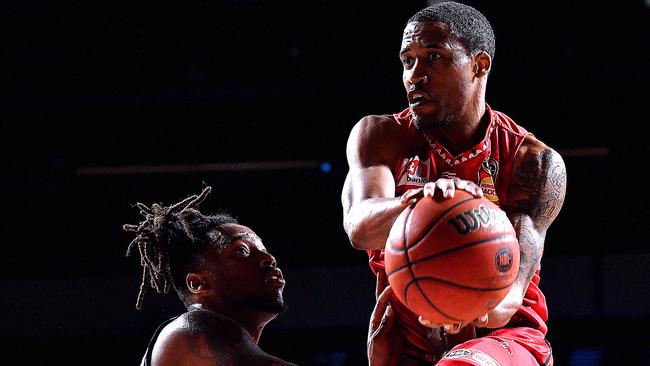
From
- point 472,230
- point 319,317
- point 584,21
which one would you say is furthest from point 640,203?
point 472,230

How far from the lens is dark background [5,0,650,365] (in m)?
5.66

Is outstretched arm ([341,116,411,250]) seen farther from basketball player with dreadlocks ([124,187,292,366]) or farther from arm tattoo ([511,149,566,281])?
basketball player with dreadlocks ([124,187,292,366])

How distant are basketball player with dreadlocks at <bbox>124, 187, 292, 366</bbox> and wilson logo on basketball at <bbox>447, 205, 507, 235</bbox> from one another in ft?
4.10

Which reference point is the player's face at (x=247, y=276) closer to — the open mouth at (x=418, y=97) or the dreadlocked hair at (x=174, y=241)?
the dreadlocked hair at (x=174, y=241)

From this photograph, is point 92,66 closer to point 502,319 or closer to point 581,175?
point 581,175

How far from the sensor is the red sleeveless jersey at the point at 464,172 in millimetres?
2941

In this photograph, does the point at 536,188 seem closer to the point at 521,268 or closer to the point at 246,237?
the point at 521,268

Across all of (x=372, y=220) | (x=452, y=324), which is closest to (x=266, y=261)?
(x=372, y=220)

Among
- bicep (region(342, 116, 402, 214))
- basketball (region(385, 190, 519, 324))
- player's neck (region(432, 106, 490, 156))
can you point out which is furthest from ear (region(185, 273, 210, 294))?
basketball (region(385, 190, 519, 324))

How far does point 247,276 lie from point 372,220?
1131mm

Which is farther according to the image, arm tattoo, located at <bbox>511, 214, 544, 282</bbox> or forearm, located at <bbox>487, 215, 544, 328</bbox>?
arm tattoo, located at <bbox>511, 214, 544, 282</bbox>

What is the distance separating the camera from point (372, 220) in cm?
261

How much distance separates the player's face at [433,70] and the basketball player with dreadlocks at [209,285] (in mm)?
1059

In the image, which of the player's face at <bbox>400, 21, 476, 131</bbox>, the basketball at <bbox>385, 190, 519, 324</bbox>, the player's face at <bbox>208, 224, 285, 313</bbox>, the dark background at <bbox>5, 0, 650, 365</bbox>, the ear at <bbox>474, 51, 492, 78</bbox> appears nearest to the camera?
the basketball at <bbox>385, 190, 519, 324</bbox>
